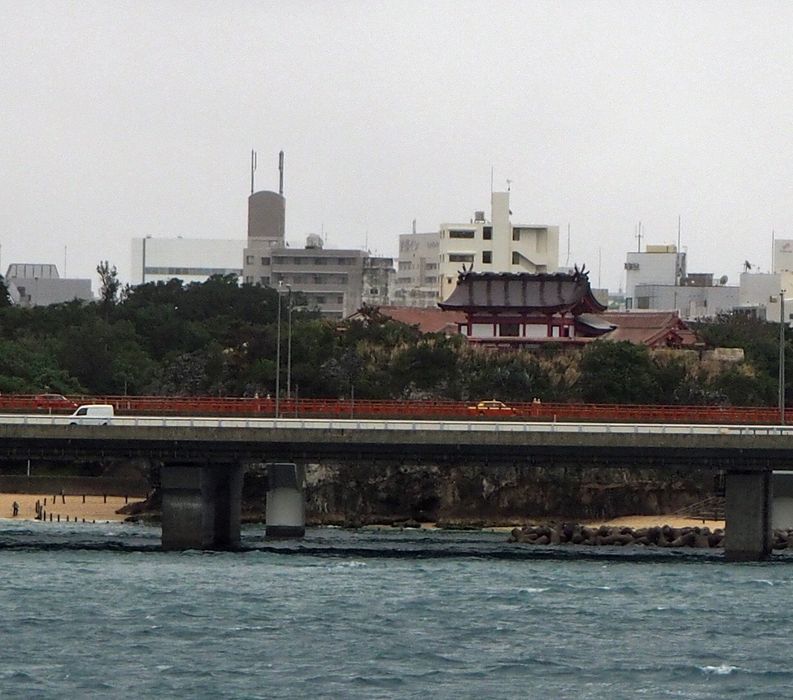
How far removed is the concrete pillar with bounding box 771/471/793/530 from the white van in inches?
1408

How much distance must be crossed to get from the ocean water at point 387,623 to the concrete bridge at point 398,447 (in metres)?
3.01

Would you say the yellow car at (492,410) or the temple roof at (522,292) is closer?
the yellow car at (492,410)

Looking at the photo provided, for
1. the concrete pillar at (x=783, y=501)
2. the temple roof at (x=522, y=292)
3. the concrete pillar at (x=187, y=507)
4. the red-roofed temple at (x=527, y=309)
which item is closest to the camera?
the concrete pillar at (x=187, y=507)

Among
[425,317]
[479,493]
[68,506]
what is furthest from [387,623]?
[425,317]

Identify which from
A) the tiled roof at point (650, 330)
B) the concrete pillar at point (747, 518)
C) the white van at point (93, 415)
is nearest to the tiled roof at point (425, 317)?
the tiled roof at point (650, 330)

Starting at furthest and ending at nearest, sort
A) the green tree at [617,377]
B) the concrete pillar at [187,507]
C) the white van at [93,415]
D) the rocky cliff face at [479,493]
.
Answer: the green tree at [617,377]
the rocky cliff face at [479,493]
the white van at [93,415]
the concrete pillar at [187,507]

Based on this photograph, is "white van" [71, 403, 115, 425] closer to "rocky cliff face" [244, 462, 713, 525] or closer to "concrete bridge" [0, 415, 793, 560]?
"concrete bridge" [0, 415, 793, 560]

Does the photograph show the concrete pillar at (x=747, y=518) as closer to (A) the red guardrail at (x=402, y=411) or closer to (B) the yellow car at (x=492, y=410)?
(A) the red guardrail at (x=402, y=411)

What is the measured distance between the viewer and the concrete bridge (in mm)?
102312

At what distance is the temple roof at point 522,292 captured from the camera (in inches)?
6432

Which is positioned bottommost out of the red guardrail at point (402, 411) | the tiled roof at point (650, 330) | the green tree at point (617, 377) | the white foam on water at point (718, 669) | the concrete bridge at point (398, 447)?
the white foam on water at point (718, 669)

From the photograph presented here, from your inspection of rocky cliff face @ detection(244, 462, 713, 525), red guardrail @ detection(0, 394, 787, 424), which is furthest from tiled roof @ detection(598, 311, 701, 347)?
red guardrail @ detection(0, 394, 787, 424)

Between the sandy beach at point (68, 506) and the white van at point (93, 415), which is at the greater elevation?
the white van at point (93, 415)

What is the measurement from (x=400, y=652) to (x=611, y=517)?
6618cm
